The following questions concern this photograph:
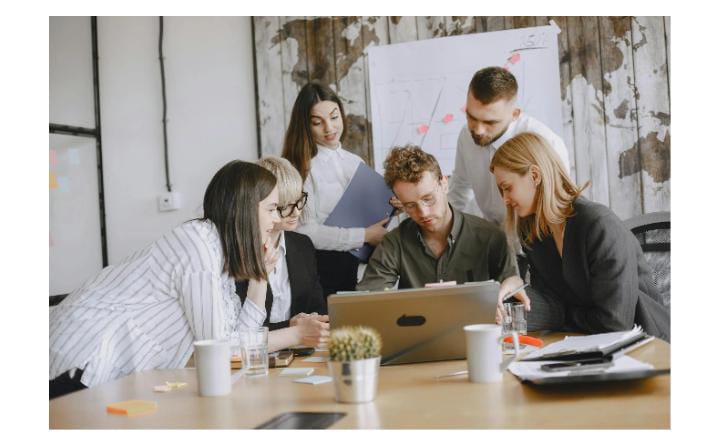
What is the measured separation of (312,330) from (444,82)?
4.00ft

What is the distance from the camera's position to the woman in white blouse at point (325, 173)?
99.0 inches

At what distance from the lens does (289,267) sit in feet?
7.30

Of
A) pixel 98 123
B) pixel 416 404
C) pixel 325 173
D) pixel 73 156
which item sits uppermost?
pixel 98 123

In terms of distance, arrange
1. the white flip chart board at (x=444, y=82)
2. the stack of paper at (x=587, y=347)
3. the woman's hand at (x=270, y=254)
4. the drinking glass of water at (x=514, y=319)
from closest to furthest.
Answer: the stack of paper at (x=587, y=347), the drinking glass of water at (x=514, y=319), the woman's hand at (x=270, y=254), the white flip chart board at (x=444, y=82)

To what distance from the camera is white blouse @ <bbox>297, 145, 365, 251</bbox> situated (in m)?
2.53

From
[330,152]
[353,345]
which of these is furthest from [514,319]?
[330,152]

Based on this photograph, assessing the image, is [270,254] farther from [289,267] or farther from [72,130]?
[72,130]

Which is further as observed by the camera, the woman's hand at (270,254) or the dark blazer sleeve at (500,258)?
the dark blazer sleeve at (500,258)

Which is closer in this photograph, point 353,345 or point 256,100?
point 353,345

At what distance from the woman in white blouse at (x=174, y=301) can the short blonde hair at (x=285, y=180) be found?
413 mm

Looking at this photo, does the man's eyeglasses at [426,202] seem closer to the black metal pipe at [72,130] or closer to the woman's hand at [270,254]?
the woman's hand at [270,254]

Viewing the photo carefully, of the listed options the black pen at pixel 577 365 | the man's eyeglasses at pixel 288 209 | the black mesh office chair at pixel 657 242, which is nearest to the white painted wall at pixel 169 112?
the man's eyeglasses at pixel 288 209
